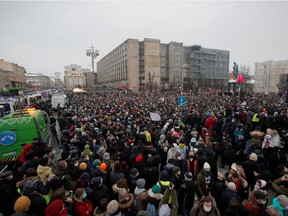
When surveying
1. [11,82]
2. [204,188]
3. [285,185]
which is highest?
[11,82]

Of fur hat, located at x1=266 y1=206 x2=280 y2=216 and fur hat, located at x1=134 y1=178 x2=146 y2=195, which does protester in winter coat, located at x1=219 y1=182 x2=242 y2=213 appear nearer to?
fur hat, located at x1=266 y1=206 x2=280 y2=216

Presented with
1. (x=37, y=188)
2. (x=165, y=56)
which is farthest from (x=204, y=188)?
(x=165, y=56)

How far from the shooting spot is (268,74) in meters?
75.1

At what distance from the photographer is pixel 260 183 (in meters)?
3.21

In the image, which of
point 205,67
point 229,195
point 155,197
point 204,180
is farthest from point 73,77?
point 229,195

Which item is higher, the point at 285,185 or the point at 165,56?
the point at 165,56

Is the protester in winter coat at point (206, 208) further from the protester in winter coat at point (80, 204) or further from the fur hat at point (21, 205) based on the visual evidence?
the fur hat at point (21, 205)

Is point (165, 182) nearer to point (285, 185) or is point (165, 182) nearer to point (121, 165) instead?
point (121, 165)

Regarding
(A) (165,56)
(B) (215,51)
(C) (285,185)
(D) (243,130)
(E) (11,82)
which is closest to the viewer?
(C) (285,185)

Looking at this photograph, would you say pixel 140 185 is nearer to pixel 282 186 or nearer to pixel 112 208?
pixel 112 208

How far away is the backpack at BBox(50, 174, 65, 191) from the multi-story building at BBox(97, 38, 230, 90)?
62858 mm

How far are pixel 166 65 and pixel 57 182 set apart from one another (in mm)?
78777

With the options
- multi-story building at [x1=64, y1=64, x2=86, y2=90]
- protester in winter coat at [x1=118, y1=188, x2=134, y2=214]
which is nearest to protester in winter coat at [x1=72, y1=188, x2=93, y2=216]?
protester in winter coat at [x1=118, y1=188, x2=134, y2=214]

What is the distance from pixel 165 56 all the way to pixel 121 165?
78313 millimetres
